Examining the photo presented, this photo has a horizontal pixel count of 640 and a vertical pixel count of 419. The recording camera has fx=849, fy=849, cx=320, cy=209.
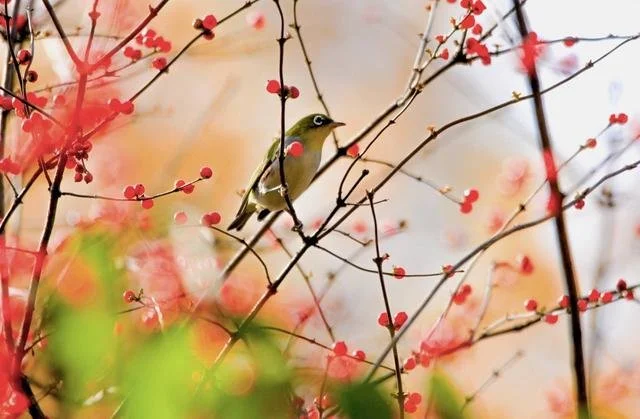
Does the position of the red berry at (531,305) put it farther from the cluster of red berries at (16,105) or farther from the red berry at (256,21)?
the cluster of red berries at (16,105)

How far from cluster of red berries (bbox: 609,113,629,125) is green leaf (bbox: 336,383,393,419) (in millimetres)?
2685

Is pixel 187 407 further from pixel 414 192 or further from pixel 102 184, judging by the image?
pixel 414 192

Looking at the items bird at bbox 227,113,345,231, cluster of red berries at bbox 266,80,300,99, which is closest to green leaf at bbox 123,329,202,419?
cluster of red berries at bbox 266,80,300,99

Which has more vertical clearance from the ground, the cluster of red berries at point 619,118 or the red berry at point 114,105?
the cluster of red berries at point 619,118

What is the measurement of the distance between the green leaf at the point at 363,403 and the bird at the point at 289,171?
12.4 feet

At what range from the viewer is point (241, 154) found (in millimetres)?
9852

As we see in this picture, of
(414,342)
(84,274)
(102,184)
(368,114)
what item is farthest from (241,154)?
(84,274)

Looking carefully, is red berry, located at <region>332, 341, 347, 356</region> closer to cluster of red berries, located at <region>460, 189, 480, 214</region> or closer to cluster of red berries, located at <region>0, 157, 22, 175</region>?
cluster of red berries, located at <region>0, 157, 22, 175</region>

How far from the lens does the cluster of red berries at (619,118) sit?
341 centimetres

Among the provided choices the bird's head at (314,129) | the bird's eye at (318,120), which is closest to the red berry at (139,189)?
the bird's head at (314,129)

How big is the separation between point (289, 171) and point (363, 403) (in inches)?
159

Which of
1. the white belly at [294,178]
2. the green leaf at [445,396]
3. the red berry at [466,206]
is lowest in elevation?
the green leaf at [445,396]

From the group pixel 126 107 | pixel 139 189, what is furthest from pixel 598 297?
pixel 126 107

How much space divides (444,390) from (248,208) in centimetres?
451
